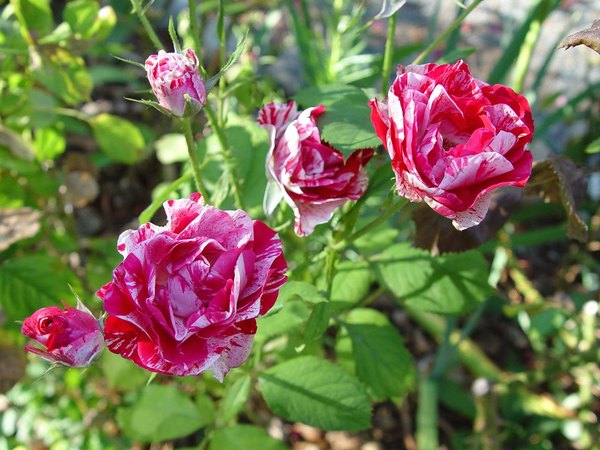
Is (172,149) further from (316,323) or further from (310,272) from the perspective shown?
(316,323)

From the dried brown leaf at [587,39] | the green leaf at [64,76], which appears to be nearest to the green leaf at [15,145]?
the green leaf at [64,76]

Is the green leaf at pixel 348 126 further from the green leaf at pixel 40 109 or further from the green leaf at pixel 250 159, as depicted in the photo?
the green leaf at pixel 40 109

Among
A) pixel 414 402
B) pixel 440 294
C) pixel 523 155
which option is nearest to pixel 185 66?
pixel 523 155

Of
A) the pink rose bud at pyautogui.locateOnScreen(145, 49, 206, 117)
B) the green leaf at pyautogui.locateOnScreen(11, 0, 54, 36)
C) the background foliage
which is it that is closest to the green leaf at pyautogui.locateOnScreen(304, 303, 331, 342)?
the background foliage

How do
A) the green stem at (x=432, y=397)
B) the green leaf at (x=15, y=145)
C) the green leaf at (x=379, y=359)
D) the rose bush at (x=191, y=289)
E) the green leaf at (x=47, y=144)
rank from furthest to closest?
the green stem at (x=432, y=397) → the green leaf at (x=47, y=144) → the green leaf at (x=15, y=145) → the green leaf at (x=379, y=359) → the rose bush at (x=191, y=289)

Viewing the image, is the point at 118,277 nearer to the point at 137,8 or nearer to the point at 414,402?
the point at 137,8

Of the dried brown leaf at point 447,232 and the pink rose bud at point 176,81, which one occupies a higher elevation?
the pink rose bud at point 176,81
